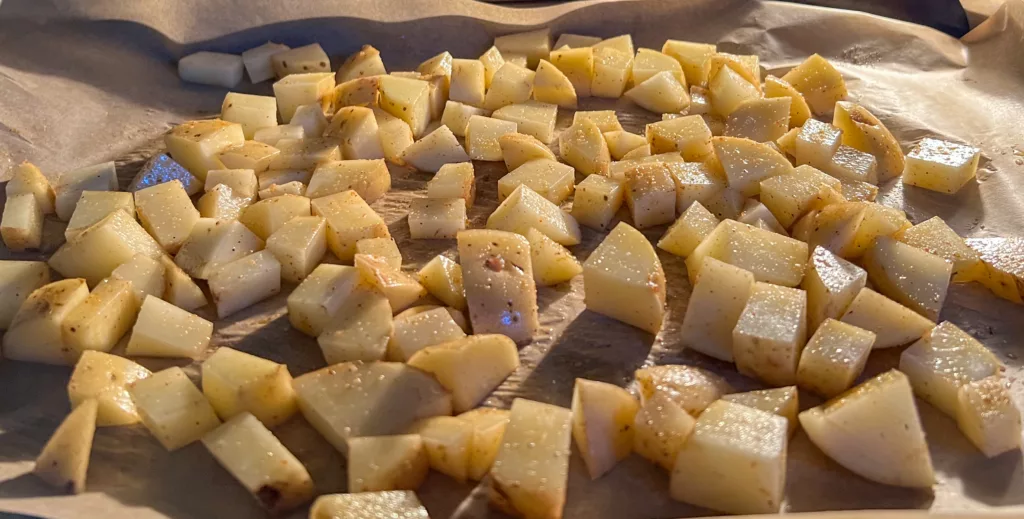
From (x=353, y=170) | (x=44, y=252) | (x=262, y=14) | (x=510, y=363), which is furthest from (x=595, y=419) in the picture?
(x=262, y=14)

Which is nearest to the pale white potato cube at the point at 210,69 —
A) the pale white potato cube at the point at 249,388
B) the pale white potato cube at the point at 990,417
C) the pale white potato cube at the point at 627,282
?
the pale white potato cube at the point at 249,388

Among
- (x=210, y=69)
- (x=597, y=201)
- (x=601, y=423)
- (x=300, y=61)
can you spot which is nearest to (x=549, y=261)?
(x=597, y=201)

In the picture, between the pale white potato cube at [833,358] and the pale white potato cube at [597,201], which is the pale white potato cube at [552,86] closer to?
the pale white potato cube at [597,201]

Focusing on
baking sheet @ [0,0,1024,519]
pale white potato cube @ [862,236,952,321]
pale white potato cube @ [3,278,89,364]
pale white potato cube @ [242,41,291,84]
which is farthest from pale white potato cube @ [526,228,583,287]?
pale white potato cube @ [242,41,291,84]

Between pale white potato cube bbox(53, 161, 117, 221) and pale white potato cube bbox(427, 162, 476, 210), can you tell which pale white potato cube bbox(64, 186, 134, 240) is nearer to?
pale white potato cube bbox(53, 161, 117, 221)

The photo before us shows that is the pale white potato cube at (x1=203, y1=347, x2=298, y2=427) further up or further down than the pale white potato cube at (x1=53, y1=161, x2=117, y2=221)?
further down

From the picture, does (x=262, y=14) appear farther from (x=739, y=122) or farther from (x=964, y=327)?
(x=964, y=327)

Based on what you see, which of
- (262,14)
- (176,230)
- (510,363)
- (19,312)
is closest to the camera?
(510,363)
